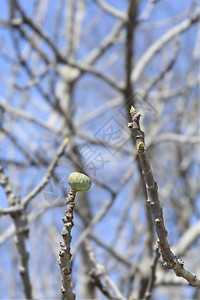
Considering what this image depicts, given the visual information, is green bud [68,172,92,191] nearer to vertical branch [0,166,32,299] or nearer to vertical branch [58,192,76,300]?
vertical branch [58,192,76,300]

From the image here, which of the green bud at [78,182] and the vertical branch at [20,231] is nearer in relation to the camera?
the green bud at [78,182]

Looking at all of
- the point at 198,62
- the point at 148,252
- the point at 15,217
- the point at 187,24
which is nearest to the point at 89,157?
the point at 15,217

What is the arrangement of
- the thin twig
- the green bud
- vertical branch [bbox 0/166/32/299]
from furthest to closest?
vertical branch [bbox 0/166/32/299] < the green bud < the thin twig

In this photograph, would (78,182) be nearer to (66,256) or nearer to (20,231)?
(66,256)

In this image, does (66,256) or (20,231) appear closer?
(66,256)

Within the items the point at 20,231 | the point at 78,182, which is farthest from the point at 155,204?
the point at 20,231

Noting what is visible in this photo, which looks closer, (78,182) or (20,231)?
(78,182)

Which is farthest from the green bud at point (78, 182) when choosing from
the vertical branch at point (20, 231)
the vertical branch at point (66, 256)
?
the vertical branch at point (20, 231)

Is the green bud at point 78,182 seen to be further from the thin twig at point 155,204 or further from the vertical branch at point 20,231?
the vertical branch at point 20,231

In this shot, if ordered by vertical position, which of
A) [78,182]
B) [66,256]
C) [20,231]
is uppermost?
[20,231]

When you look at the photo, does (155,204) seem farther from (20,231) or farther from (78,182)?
(20,231)

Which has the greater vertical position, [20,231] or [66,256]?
[20,231]

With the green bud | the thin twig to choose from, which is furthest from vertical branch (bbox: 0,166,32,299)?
the thin twig

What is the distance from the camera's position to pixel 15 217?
5.46ft
